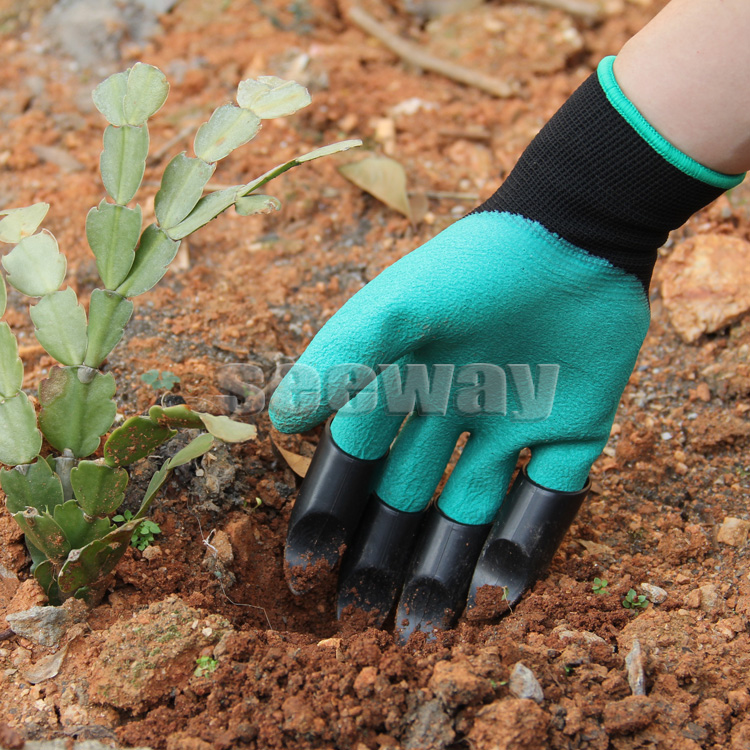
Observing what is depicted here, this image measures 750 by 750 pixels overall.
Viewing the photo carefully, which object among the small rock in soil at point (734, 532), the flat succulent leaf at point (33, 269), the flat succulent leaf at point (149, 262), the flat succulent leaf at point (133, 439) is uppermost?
the flat succulent leaf at point (33, 269)

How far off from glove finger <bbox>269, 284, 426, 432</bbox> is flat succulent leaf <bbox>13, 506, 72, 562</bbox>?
0.42 metres

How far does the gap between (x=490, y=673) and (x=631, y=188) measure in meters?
0.84

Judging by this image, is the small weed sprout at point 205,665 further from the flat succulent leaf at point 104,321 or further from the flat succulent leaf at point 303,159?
the flat succulent leaf at point 303,159

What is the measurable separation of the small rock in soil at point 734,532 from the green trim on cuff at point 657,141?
2.32 ft

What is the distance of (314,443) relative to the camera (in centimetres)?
172

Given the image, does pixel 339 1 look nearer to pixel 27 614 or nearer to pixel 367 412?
pixel 367 412

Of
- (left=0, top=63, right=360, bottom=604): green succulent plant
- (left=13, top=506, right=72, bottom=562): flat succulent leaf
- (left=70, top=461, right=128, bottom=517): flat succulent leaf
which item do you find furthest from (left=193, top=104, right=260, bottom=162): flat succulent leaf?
(left=13, top=506, right=72, bottom=562): flat succulent leaf

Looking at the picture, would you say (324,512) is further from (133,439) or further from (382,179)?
(382,179)

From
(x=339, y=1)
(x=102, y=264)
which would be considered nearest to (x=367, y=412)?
(x=102, y=264)

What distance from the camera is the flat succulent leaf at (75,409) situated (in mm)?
1209

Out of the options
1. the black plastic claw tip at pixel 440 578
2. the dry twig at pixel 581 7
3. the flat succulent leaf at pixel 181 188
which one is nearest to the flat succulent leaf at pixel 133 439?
the flat succulent leaf at pixel 181 188

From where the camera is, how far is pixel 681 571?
1445mm

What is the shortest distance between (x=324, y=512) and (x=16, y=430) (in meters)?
0.58

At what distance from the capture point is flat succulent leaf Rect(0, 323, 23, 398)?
3.86ft
